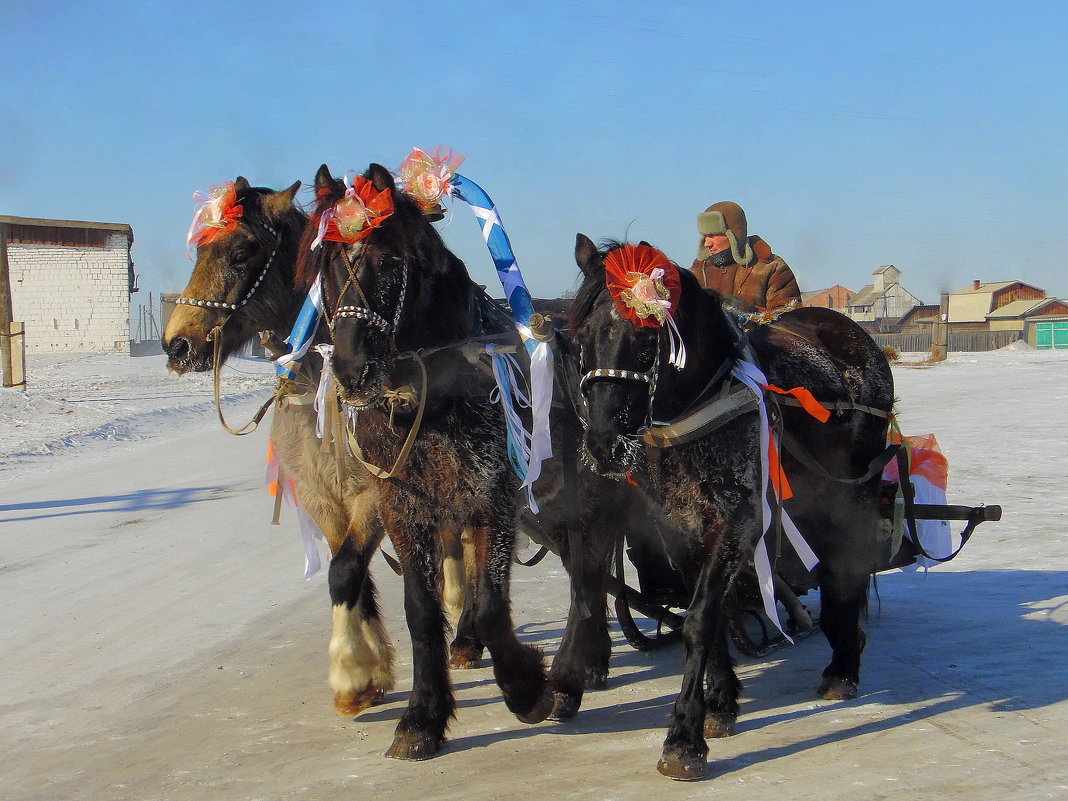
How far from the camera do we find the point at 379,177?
4297mm

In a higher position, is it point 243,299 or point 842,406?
point 243,299

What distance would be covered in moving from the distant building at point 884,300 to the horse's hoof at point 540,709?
3600 inches

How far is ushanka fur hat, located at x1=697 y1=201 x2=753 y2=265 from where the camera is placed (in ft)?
21.4

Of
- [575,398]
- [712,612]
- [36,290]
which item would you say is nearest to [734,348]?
[575,398]

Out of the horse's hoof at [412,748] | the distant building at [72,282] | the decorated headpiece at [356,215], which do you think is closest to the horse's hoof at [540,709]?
the horse's hoof at [412,748]

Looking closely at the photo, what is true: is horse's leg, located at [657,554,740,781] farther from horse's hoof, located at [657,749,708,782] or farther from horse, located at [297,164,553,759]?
horse, located at [297,164,553,759]

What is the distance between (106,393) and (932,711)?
76.1 feet

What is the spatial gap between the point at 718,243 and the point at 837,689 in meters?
2.98

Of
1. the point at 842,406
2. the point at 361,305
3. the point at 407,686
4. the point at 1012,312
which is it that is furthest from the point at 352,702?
the point at 1012,312

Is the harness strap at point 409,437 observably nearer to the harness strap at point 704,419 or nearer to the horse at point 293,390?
the horse at point 293,390

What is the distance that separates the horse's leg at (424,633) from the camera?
440 cm

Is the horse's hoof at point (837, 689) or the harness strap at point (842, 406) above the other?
the harness strap at point (842, 406)

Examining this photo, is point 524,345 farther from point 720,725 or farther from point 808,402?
point 720,725

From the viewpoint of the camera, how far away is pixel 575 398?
4.87 m
